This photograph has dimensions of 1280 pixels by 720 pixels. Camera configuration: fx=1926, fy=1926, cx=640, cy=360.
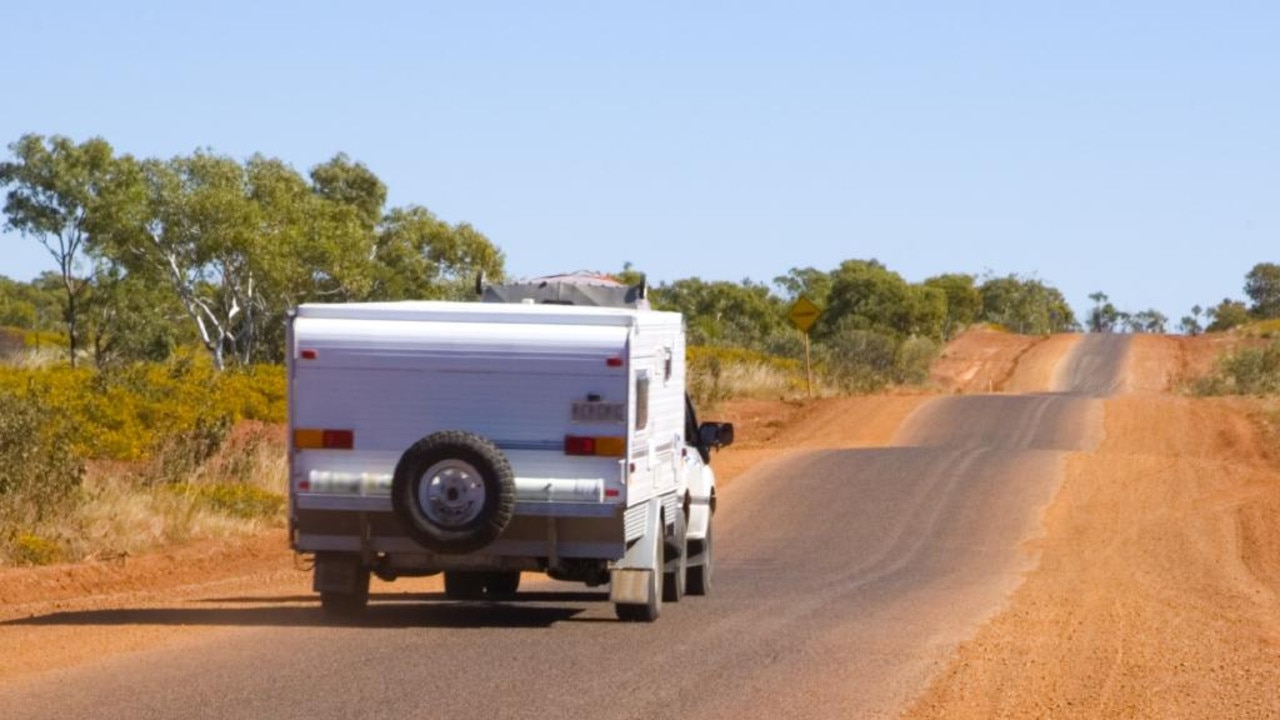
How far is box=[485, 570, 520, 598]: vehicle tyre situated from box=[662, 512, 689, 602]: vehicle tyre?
1529 mm

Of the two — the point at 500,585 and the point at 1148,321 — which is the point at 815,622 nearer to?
the point at 500,585

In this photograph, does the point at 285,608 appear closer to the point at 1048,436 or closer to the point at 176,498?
the point at 176,498

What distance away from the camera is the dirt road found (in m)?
11.6

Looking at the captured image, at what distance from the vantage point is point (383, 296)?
62.7 m

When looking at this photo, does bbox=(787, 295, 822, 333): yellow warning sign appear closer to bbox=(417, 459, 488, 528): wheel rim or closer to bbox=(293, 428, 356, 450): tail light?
bbox=(293, 428, 356, 450): tail light

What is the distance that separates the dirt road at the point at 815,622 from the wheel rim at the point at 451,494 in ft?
2.97

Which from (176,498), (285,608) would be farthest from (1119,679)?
(176,498)

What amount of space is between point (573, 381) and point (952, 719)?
480cm

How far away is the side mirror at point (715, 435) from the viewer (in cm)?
1866

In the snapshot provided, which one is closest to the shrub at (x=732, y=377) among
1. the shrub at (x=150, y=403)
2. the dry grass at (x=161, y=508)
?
the shrub at (x=150, y=403)

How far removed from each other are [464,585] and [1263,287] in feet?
438

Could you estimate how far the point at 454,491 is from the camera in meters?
14.6

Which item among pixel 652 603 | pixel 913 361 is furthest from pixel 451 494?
pixel 913 361

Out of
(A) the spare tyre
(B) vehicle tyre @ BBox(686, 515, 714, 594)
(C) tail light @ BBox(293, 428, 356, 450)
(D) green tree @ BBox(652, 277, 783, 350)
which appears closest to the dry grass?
(C) tail light @ BBox(293, 428, 356, 450)
